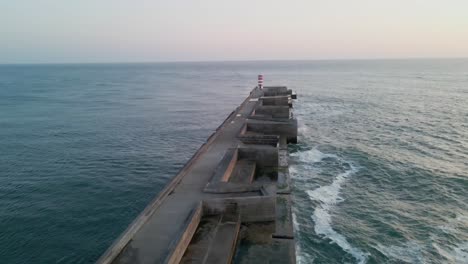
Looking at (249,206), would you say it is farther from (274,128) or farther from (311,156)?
(274,128)

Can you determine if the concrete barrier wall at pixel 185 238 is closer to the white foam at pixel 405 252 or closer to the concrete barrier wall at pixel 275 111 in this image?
the white foam at pixel 405 252

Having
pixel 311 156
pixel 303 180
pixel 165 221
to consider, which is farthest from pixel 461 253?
pixel 311 156

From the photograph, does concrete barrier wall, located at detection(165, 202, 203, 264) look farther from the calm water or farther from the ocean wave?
the ocean wave

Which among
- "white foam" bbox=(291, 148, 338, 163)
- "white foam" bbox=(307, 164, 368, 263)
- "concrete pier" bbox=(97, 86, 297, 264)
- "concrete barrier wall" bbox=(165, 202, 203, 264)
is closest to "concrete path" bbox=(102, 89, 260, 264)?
"concrete pier" bbox=(97, 86, 297, 264)

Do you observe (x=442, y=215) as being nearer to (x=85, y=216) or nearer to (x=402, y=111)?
(x=85, y=216)

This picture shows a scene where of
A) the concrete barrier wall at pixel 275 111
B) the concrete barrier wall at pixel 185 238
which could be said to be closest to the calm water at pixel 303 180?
the concrete barrier wall at pixel 275 111

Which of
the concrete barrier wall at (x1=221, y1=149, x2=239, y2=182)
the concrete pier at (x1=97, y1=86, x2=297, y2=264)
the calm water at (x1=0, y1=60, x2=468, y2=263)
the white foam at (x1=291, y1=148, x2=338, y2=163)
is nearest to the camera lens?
the concrete pier at (x1=97, y1=86, x2=297, y2=264)
